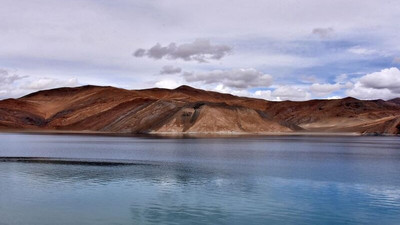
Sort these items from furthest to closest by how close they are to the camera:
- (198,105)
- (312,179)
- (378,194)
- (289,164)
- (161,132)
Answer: (198,105), (161,132), (289,164), (312,179), (378,194)

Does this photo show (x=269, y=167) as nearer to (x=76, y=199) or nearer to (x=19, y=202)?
(x=76, y=199)

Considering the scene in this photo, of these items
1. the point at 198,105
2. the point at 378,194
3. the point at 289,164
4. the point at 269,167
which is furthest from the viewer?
the point at 198,105

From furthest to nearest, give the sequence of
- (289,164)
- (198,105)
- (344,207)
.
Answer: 1. (198,105)
2. (289,164)
3. (344,207)

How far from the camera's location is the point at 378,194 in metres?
30.9

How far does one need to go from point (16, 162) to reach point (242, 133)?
394 ft

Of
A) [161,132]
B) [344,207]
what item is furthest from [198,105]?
[344,207]

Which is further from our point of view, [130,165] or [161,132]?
[161,132]

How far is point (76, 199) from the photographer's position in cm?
2839

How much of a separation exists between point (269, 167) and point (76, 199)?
937 inches

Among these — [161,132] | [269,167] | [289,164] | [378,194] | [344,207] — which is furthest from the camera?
[161,132]

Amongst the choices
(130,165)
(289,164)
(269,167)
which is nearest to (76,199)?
(130,165)

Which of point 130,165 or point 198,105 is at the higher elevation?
point 198,105

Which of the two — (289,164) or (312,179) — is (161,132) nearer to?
(289,164)

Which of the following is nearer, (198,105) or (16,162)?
(16,162)
